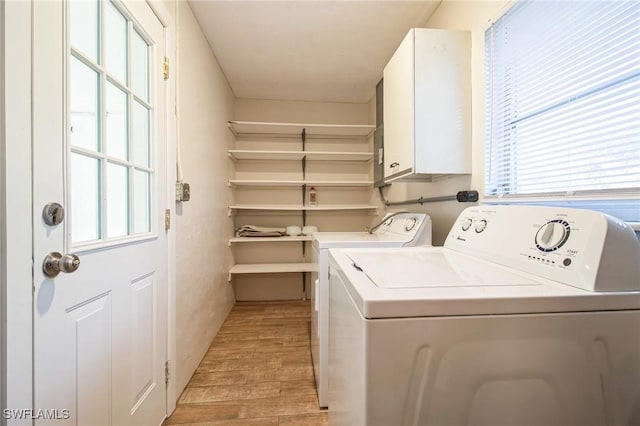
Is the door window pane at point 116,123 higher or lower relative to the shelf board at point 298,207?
higher

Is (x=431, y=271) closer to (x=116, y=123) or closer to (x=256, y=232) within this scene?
(x=116, y=123)

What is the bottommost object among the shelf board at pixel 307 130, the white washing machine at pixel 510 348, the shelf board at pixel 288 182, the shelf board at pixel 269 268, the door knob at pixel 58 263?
the shelf board at pixel 269 268

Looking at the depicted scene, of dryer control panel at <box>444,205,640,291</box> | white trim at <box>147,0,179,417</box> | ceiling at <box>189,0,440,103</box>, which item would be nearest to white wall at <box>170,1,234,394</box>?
white trim at <box>147,0,179,417</box>

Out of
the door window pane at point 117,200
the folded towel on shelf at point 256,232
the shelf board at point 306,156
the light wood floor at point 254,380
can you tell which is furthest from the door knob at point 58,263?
the shelf board at point 306,156

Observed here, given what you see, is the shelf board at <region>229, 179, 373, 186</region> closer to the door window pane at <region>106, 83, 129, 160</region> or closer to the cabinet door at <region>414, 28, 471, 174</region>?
the cabinet door at <region>414, 28, 471, 174</region>

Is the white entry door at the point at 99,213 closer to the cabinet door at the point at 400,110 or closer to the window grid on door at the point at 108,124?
the window grid on door at the point at 108,124

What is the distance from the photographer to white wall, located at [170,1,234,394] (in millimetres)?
1591

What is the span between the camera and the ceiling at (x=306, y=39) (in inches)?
68.1

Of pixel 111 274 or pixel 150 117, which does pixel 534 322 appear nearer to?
pixel 111 274

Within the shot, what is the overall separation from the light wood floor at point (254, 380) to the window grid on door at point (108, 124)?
104 cm

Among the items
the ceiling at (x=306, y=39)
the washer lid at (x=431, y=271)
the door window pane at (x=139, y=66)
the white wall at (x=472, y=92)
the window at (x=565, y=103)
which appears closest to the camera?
the washer lid at (x=431, y=271)

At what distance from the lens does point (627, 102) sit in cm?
78

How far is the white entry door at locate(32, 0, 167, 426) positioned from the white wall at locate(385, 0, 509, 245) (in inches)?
63.3

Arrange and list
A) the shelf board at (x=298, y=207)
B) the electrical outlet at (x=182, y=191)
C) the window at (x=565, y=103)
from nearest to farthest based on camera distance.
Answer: the window at (x=565, y=103)
the electrical outlet at (x=182, y=191)
the shelf board at (x=298, y=207)
